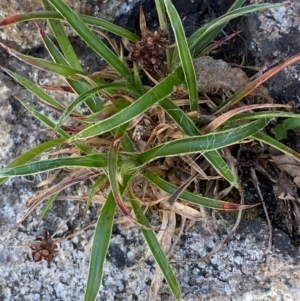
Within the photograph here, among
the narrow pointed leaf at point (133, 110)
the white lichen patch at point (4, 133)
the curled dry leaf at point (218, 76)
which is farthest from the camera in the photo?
the white lichen patch at point (4, 133)

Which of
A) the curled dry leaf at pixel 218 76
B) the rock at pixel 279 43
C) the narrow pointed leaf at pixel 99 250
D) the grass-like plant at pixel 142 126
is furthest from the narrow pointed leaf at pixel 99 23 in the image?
the narrow pointed leaf at pixel 99 250

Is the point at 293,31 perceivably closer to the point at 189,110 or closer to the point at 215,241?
the point at 189,110

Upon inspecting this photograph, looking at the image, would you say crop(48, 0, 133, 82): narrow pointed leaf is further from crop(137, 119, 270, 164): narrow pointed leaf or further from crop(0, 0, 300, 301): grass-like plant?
crop(137, 119, 270, 164): narrow pointed leaf

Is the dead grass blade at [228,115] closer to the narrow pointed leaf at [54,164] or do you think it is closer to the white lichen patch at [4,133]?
the narrow pointed leaf at [54,164]

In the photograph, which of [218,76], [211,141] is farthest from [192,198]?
[218,76]

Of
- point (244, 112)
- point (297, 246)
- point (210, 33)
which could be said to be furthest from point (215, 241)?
point (210, 33)

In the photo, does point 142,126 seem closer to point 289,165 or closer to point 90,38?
point 90,38

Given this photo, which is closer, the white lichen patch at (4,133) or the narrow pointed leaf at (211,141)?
the narrow pointed leaf at (211,141)

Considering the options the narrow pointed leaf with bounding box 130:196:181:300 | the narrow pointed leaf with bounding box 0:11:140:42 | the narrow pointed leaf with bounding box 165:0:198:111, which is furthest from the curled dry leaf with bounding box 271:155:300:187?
the narrow pointed leaf with bounding box 0:11:140:42
